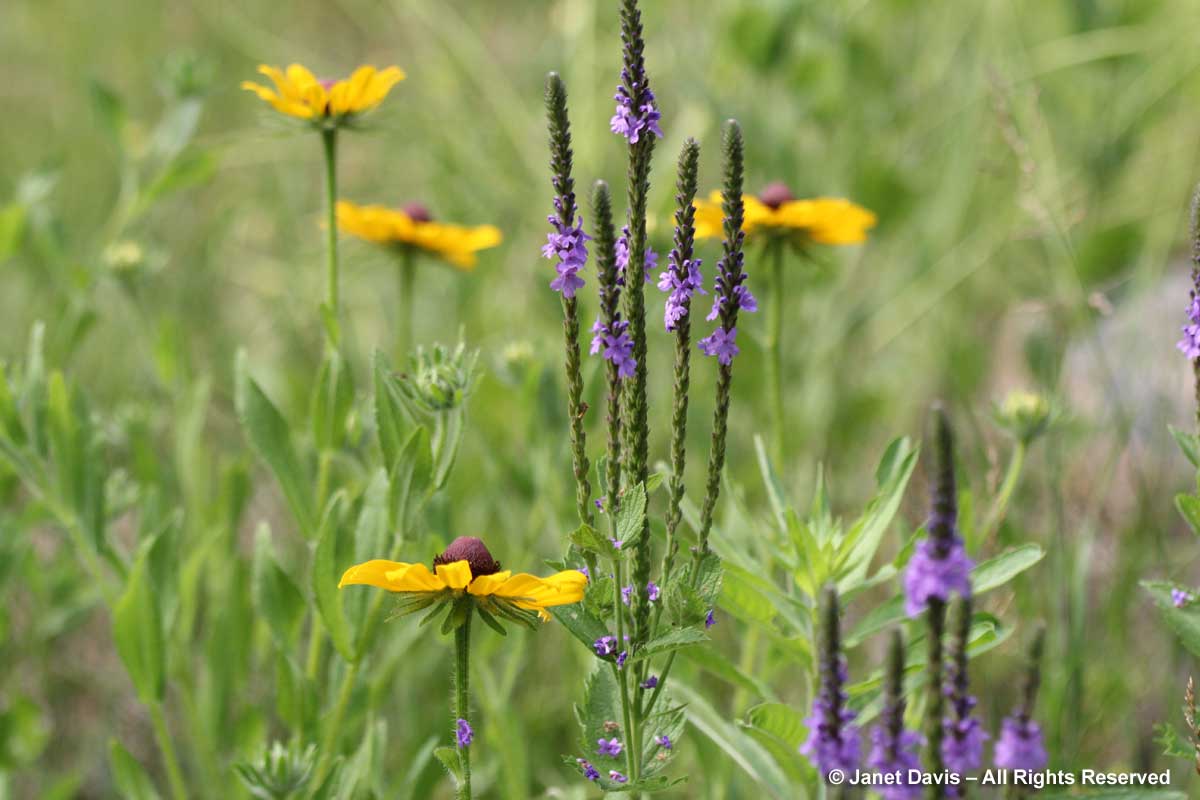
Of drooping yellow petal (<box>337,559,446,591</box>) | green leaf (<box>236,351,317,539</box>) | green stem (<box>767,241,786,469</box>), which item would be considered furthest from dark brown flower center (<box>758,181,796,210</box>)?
drooping yellow petal (<box>337,559,446,591</box>)

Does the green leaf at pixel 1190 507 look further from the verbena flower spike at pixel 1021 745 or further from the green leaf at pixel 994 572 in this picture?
the verbena flower spike at pixel 1021 745

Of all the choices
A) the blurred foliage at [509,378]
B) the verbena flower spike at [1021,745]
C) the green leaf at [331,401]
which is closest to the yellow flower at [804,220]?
the blurred foliage at [509,378]

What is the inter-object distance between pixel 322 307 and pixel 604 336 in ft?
1.98

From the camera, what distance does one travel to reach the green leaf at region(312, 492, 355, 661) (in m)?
1.53

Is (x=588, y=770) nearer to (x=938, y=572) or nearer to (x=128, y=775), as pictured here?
(x=938, y=572)

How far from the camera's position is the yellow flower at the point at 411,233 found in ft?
6.71

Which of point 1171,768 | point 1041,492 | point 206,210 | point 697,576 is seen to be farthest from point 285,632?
point 206,210

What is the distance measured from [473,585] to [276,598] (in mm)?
637

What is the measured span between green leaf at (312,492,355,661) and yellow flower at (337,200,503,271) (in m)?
0.63

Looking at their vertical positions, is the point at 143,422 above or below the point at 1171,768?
above

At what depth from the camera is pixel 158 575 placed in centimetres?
183

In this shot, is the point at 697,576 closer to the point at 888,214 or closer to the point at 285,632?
the point at 285,632

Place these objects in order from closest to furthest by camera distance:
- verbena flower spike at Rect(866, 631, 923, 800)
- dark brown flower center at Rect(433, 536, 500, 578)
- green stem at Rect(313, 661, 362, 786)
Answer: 1. verbena flower spike at Rect(866, 631, 923, 800)
2. dark brown flower center at Rect(433, 536, 500, 578)
3. green stem at Rect(313, 661, 362, 786)

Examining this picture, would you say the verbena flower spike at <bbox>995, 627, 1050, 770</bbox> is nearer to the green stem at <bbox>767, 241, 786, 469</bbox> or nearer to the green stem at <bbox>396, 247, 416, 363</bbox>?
the green stem at <bbox>767, 241, 786, 469</bbox>
